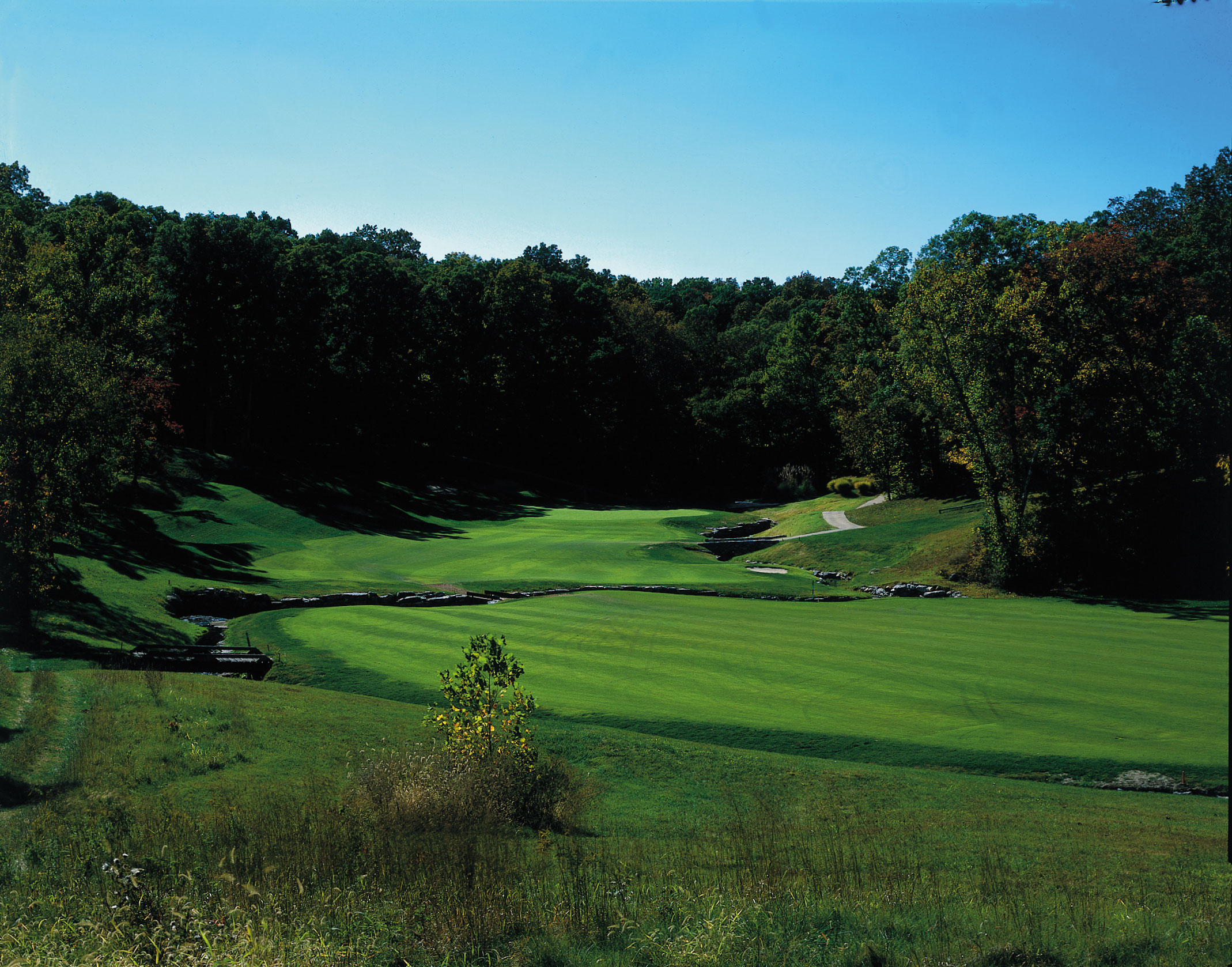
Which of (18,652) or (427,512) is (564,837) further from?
(427,512)

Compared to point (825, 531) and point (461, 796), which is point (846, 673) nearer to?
point (461, 796)

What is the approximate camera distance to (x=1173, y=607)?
2833 centimetres

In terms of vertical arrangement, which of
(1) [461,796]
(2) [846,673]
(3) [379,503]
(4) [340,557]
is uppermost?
(3) [379,503]

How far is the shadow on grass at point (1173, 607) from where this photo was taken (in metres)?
26.5

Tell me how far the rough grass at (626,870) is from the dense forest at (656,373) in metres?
13.5

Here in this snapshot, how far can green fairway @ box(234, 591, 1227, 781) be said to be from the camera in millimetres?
12750

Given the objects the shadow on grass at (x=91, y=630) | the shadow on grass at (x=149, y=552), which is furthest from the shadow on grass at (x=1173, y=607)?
the shadow on grass at (x=149, y=552)

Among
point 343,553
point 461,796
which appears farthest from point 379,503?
point 461,796

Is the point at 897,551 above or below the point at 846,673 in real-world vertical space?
above

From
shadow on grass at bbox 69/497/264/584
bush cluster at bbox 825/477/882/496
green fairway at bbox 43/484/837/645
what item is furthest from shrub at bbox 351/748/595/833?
bush cluster at bbox 825/477/882/496

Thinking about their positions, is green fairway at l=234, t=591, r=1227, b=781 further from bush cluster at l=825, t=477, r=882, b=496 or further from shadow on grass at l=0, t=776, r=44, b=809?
bush cluster at l=825, t=477, r=882, b=496

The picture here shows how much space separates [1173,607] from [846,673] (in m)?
18.2

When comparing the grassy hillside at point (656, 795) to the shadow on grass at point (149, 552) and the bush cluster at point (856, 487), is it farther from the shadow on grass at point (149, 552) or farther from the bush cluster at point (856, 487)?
the bush cluster at point (856, 487)

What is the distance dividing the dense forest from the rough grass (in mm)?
13520
